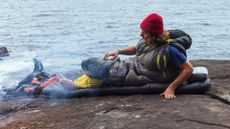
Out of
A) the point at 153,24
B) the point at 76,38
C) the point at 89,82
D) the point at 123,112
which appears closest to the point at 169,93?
the point at 123,112

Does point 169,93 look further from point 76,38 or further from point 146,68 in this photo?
point 76,38

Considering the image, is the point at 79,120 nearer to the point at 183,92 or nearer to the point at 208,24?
the point at 183,92

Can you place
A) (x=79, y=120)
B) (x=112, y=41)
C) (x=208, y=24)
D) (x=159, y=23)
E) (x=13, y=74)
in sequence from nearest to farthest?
(x=79, y=120)
(x=159, y=23)
(x=13, y=74)
(x=112, y=41)
(x=208, y=24)

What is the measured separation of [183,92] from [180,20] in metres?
35.2

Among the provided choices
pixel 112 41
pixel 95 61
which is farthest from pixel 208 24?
pixel 95 61

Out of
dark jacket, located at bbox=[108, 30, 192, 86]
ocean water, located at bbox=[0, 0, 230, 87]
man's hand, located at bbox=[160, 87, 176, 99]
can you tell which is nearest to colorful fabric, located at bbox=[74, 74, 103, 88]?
dark jacket, located at bbox=[108, 30, 192, 86]

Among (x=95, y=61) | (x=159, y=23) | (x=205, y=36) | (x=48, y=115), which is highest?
(x=159, y=23)

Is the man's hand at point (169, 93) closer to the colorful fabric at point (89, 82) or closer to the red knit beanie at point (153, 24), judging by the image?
the red knit beanie at point (153, 24)

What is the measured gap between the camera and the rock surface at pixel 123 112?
5594mm

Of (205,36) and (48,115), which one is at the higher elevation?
(48,115)

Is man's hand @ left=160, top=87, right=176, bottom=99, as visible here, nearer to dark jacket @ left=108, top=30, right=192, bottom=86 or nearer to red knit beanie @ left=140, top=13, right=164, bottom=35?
dark jacket @ left=108, top=30, right=192, bottom=86

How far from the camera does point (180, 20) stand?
136 ft

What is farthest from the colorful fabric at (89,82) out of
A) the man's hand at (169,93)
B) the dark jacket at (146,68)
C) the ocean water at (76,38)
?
the ocean water at (76,38)

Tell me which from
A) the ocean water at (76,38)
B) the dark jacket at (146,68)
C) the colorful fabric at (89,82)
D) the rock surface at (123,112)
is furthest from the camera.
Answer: the ocean water at (76,38)
